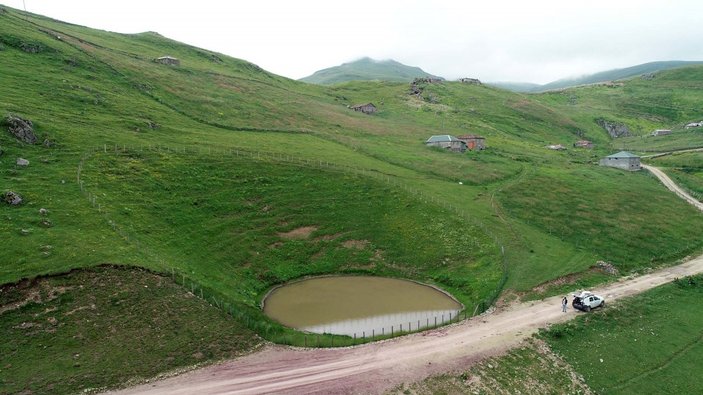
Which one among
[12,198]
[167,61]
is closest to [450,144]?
[167,61]

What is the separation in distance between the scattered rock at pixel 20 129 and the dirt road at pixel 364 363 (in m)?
49.8

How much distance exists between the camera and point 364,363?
130ft

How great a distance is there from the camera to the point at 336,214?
7231 centimetres

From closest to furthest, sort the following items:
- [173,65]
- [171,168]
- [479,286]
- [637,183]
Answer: [479,286], [171,168], [637,183], [173,65]

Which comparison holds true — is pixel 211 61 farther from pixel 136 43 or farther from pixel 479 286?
pixel 479 286

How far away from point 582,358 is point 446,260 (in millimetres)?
23197

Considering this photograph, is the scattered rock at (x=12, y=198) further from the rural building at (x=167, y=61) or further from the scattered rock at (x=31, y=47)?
the rural building at (x=167, y=61)

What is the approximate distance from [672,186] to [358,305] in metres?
101

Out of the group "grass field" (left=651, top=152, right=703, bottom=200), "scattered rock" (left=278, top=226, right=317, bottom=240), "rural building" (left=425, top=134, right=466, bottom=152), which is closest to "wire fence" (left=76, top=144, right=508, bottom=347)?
"scattered rock" (left=278, top=226, right=317, bottom=240)

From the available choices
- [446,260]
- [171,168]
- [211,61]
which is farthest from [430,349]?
[211,61]

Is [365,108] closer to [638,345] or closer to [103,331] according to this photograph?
[638,345]

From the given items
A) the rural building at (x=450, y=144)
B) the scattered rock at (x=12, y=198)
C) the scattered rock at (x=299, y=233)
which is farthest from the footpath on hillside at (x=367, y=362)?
the rural building at (x=450, y=144)

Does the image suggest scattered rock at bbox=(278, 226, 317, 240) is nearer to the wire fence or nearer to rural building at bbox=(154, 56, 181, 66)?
the wire fence

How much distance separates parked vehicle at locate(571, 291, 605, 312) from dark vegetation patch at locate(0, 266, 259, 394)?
122 feet
